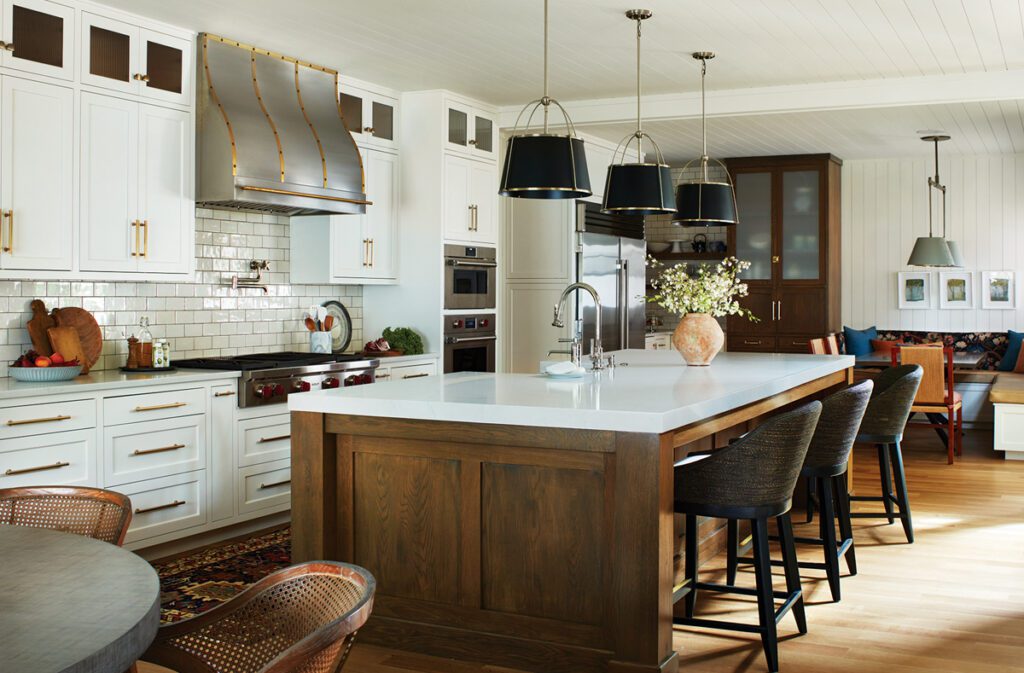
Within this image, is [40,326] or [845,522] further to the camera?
[40,326]

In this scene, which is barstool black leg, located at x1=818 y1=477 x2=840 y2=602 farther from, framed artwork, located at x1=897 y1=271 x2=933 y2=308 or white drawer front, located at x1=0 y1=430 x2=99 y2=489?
framed artwork, located at x1=897 y1=271 x2=933 y2=308

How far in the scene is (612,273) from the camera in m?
8.74

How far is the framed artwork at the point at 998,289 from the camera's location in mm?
9680

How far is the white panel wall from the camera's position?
9.72m

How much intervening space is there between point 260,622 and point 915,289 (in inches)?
368

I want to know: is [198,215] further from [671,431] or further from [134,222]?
[671,431]

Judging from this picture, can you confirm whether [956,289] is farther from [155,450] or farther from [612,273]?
[155,450]

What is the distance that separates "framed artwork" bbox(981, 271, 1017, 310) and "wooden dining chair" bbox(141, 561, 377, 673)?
9.26 meters

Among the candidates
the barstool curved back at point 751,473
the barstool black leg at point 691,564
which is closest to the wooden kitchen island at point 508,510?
the barstool curved back at point 751,473

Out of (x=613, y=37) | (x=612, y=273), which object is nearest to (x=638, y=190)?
(x=613, y=37)

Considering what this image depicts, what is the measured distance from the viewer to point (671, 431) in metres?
3.20

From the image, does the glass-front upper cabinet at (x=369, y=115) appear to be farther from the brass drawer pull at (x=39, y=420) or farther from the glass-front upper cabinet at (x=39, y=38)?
the brass drawer pull at (x=39, y=420)

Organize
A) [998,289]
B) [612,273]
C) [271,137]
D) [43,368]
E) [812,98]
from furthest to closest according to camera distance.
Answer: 1. [998,289]
2. [612,273]
3. [812,98]
4. [271,137]
5. [43,368]

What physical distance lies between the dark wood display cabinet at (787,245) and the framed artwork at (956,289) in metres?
1.00
